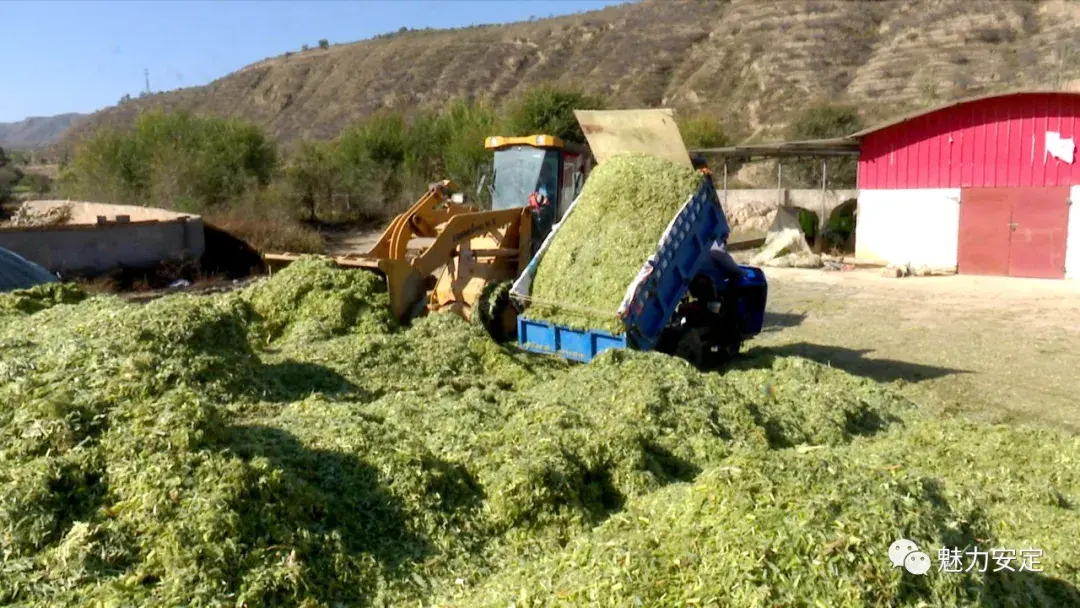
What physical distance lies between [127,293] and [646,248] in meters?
11.3

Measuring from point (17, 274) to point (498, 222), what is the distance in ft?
21.1

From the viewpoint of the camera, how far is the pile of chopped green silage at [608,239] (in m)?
7.96

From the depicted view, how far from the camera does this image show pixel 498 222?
9.23 m

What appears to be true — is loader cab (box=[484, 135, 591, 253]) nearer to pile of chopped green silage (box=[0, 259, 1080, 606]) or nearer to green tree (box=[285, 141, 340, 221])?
pile of chopped green silage (box=[0, 259, 1080, 606])

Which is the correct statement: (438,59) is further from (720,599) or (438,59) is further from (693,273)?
(720,599)

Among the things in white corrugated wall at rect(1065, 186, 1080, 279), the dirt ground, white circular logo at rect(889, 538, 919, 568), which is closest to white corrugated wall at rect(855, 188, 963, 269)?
the dirt ground

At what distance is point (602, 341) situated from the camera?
25.4ft

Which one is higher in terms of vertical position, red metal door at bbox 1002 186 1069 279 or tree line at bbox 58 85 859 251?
tree line at bbox 58 85 859 251

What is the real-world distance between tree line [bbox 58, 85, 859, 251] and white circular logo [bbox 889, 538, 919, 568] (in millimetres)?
20241

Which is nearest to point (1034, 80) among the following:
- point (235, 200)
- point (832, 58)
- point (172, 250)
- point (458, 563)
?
point (832, 58)

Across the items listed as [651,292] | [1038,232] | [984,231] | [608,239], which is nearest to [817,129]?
[984,231]

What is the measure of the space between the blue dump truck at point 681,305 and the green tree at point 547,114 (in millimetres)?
24698

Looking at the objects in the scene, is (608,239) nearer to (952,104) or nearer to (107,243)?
(107,243)

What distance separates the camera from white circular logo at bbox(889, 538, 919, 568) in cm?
335
